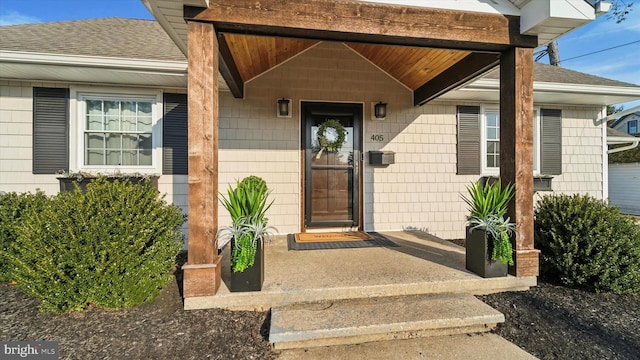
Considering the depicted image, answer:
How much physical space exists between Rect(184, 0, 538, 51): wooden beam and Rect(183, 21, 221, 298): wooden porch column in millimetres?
223

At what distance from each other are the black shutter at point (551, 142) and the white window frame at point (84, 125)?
6.43 m

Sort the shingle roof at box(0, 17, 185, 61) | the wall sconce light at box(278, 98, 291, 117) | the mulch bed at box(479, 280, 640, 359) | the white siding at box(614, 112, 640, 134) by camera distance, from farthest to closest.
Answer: the white siding at box(614, 112, 640, 134) < the wall sconce light at box(278, 98, 291, 117) < the shingle roof at box(0, 17, 185, 61) < the mulch bed at box(479, 280, 640, 359)

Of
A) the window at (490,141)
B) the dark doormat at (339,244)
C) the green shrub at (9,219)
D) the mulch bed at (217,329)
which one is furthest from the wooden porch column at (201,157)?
the window at (490,141)

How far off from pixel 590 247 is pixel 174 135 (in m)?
5.13

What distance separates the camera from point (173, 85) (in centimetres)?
414

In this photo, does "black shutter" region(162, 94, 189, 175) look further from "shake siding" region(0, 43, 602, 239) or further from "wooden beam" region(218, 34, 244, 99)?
"wooden beam" region(218, 34, 244, 99)

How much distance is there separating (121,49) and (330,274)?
12.7 ft

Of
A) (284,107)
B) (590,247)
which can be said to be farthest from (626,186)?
(284,107)

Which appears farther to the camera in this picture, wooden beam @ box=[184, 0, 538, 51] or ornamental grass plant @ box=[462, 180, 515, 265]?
ornamental grass plant @ box=[462, 180, 515, 265]

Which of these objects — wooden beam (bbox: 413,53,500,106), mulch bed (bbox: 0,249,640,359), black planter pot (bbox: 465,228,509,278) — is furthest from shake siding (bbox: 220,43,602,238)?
mulch bed (bbox: 0,249,640,359)

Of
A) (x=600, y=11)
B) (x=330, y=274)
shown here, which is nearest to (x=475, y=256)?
(x=330, y=274)

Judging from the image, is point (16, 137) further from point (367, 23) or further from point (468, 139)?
point (468, 139)

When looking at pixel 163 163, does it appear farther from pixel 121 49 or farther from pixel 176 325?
pixel 176 325
